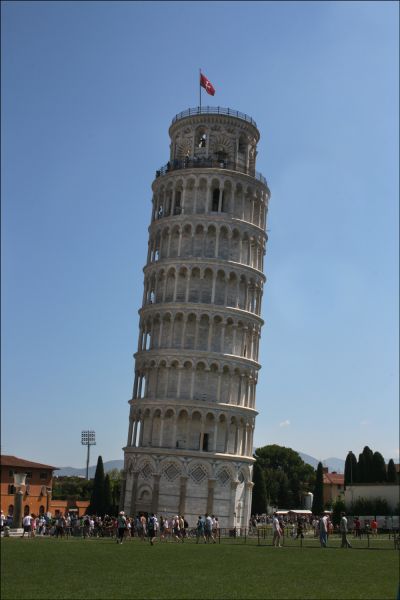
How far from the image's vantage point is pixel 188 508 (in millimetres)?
60719

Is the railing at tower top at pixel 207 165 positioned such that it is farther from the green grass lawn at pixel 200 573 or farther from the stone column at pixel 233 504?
the green grass lawn at pixel 200 573

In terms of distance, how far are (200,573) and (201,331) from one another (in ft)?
135

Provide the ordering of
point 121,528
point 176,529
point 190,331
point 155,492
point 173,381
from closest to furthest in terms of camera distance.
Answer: point 121,528 < point 176,529 < point 155,492 < point 173,381 < point 190,331

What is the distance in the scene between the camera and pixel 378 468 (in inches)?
1126

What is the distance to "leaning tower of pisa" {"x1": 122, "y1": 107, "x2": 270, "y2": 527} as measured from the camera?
203 feet

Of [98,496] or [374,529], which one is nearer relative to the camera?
[374,529]

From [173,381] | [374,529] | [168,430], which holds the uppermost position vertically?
[173,381]

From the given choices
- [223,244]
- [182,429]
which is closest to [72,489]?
[182,429]

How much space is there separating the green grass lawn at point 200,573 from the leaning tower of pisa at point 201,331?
1136 inches

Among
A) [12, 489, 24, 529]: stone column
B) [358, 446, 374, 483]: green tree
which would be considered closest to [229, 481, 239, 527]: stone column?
[12, 489, 24, 529]: stone column

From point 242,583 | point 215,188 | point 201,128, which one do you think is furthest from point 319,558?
point 201,128

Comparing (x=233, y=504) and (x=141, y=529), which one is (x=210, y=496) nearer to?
(x=233, y=504)

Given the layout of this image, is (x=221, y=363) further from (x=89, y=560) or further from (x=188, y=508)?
(x=89, y=560)

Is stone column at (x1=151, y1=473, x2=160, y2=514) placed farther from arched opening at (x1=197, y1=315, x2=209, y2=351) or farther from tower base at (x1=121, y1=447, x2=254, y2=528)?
arched opening at (x1=197, y1=315, x2=209, y2=351)
